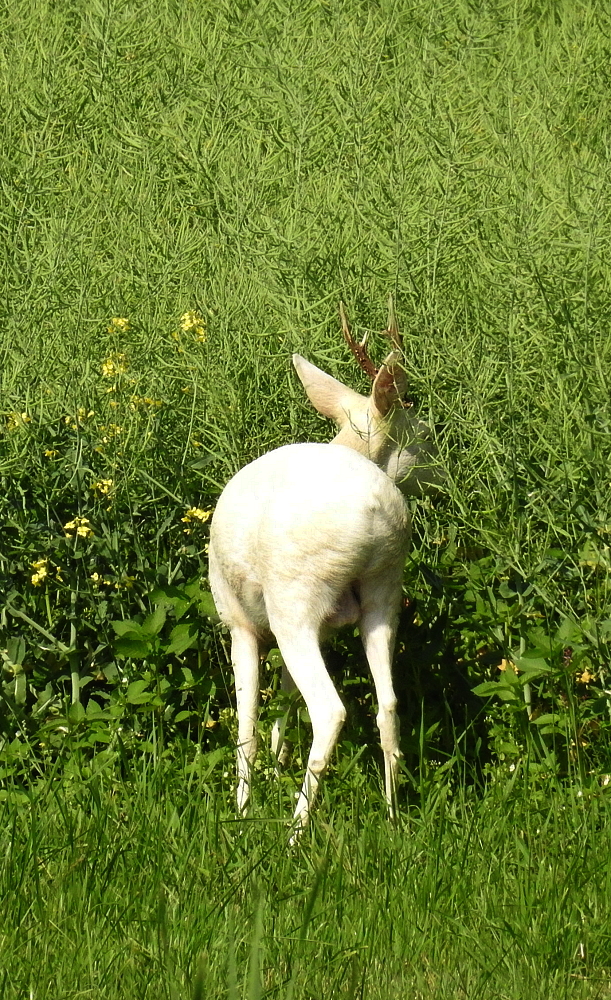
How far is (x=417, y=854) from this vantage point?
372cm

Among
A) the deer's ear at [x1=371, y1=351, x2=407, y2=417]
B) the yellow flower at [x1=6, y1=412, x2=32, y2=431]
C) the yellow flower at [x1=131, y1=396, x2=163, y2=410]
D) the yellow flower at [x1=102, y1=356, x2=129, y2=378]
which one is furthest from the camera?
the yellow flower at [x1=102, y1=356, x2=129, y2=378]

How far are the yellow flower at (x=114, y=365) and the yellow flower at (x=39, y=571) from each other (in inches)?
32.4

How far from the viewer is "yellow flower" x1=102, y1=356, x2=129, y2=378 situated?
16.9 feet

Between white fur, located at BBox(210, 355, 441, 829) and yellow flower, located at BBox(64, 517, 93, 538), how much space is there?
0.72m

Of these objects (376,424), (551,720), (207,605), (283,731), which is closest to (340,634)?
(207,605)

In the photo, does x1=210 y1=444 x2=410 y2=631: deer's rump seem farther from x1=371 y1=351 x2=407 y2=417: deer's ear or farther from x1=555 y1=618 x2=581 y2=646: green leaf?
x1=555 y1=618 x2=581 y2=646: green leaf

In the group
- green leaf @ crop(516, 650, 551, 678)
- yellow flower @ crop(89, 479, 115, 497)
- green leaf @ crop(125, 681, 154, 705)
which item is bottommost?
green leaf @ crop(125, 681, 154, 705)

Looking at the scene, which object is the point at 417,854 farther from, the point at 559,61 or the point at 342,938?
the point at 559,61

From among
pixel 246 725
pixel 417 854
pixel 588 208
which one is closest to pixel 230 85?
→ pixel 588 208

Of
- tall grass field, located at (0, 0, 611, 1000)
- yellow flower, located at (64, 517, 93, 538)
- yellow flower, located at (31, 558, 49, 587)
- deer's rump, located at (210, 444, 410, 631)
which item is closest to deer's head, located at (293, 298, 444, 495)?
tall grass field, located at (0, 0, 611, 1000)

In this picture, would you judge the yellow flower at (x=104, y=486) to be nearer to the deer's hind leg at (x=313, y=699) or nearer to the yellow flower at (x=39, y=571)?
the yellow flower at (x=39, y=571)

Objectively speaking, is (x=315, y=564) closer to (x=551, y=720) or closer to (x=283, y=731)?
(x=283, y=731)

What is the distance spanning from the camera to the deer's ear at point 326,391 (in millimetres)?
4477

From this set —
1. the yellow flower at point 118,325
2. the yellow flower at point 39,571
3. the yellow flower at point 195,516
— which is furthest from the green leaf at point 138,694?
the yellow flower at point 118,325
